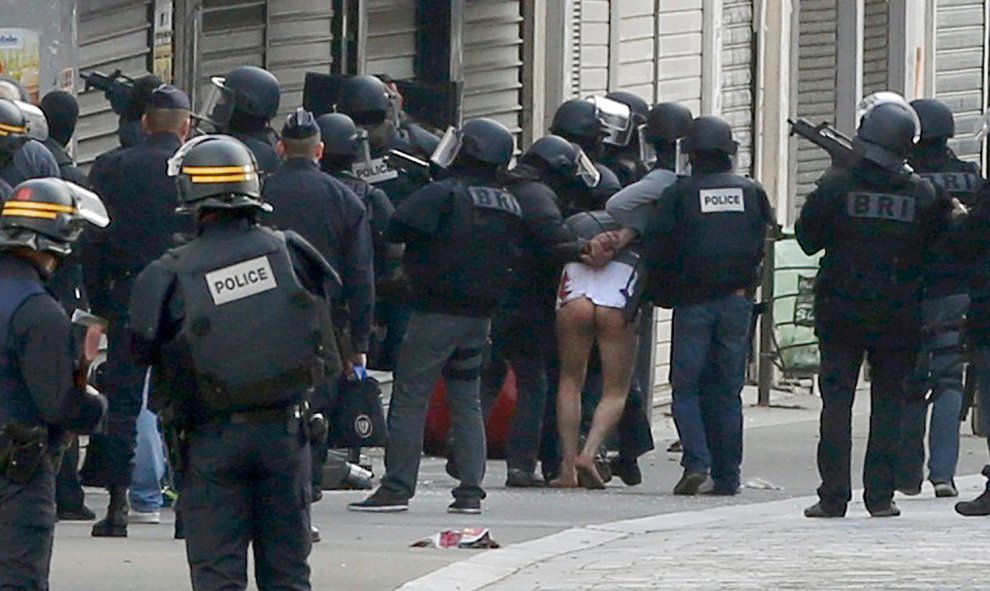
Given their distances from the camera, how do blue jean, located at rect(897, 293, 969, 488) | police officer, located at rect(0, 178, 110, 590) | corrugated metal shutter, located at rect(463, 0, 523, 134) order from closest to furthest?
police officer, located at rect(0, 178, 110, 590) < blue jean, located at rect(897, 293, 969, 488) < corrugated metal shutter, located at rect(463, 0, 523, 134)

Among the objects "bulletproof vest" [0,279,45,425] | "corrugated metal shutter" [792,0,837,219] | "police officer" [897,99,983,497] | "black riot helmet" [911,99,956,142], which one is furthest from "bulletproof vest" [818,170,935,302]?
"corrugated metal shutter" [792,0,837,219]

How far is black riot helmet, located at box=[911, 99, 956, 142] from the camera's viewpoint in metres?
14.6

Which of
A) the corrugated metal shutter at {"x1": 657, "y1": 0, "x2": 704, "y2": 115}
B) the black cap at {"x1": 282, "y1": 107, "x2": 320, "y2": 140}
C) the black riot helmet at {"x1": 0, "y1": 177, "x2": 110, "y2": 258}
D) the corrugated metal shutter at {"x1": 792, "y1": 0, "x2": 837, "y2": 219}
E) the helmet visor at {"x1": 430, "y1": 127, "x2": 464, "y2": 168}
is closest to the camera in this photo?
the black riot helmet at {"x1": 0, "y1": 177, "x2": 110, "y2": 258}

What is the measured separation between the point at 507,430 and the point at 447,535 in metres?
3.83

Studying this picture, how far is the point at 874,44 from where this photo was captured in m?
27.7

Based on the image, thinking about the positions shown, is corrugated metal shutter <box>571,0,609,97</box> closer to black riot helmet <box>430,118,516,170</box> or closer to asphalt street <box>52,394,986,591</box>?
asphalt street <box>52,394,986,591</box>

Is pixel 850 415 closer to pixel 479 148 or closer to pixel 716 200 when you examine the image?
pixel 716 200

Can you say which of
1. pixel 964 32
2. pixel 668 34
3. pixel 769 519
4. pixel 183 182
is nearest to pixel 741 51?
pixel 668 34

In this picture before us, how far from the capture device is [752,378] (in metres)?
23.5

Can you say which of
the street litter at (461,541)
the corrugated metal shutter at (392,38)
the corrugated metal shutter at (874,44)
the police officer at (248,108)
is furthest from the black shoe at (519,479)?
the corrugated metal shutter at (874,44)

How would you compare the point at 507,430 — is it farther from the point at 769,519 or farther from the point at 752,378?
the point at 752,378

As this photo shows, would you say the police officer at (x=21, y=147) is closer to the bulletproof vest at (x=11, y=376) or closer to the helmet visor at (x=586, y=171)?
the bulletproof vest at (x=11, y=376)

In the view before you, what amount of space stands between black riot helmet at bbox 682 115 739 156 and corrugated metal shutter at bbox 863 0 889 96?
13089mm

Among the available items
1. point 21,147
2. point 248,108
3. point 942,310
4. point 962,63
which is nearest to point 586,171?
point 942,310
